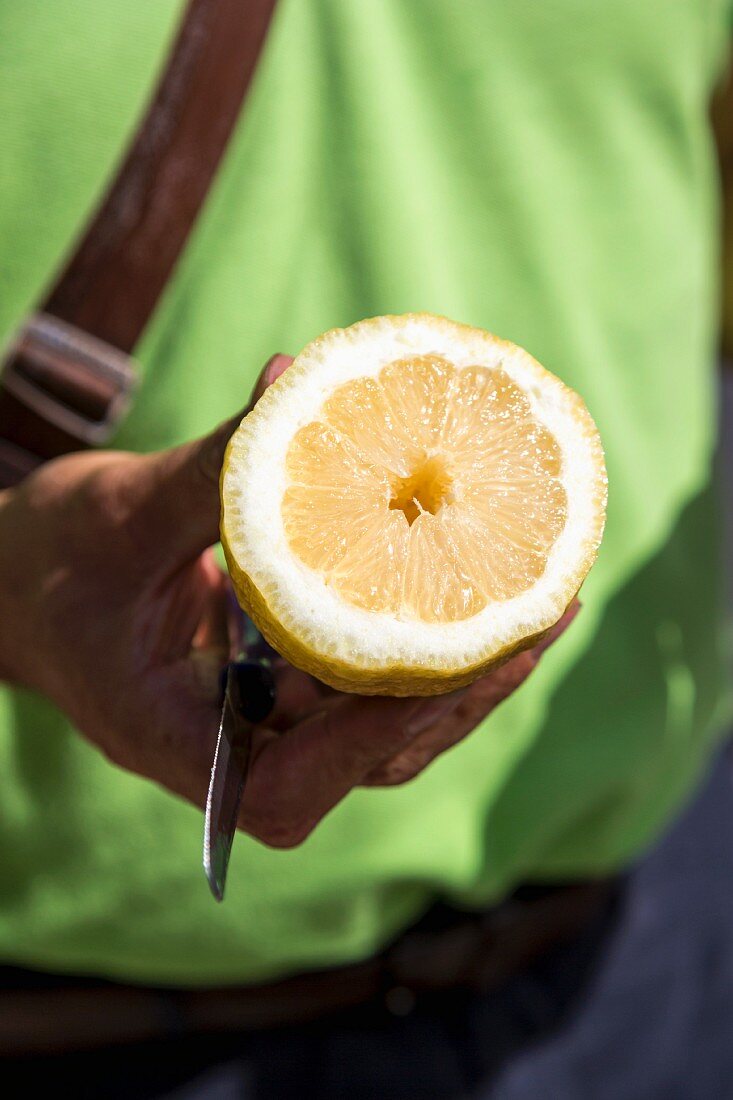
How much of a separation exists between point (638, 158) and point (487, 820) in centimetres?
74

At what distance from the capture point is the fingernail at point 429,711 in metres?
0.68

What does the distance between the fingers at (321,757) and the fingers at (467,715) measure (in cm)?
2

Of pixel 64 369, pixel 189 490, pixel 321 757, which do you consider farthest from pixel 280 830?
pixel 64 369

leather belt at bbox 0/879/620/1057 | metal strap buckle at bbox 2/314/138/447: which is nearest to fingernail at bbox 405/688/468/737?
metal strap buckle at bbox 2/314/138/447

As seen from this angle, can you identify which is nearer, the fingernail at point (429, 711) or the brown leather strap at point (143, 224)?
the fingernail at point (429, 711)

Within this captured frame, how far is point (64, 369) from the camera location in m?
0.83

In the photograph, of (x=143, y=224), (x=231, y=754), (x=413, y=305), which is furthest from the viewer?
(x=413, y=305)

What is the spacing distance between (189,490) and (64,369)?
0.22 m

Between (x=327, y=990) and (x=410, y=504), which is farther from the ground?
(x=410, y=504)

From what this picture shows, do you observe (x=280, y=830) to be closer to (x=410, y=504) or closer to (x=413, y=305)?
(x=410, y=504)

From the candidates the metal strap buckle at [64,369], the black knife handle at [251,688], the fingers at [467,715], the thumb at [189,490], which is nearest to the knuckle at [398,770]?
the fingers at [467,715]

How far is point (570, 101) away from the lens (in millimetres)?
1016

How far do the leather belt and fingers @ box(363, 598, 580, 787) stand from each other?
48 centimetres

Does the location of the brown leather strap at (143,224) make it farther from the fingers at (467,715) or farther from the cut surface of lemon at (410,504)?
the fingers at (467,715)
